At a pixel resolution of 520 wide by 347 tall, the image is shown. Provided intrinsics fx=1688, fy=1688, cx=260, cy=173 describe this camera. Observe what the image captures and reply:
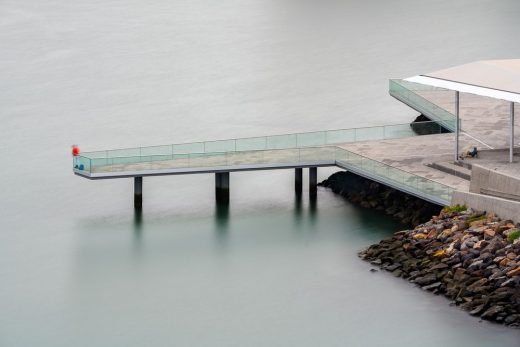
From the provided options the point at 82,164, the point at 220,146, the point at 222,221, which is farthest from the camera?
the point at 220,146

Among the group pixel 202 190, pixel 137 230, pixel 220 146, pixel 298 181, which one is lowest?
pixel 137 230

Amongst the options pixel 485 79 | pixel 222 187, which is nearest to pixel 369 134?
pixel 222 187

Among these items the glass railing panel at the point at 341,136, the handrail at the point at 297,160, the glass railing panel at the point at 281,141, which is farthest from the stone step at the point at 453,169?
the glass railing panel at the point at 281,141

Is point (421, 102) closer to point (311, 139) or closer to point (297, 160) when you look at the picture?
point (311, 139)

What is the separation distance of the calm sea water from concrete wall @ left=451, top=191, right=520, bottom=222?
397cm

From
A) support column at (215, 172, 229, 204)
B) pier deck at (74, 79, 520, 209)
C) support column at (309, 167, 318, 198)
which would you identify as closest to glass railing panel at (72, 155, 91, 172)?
pier deck at (74, 79, 520, 209)

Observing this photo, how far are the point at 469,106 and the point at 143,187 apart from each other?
48.9 ft

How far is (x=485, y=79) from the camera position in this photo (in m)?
61.8

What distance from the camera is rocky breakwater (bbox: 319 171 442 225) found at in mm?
61528

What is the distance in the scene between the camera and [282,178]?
69.7 m

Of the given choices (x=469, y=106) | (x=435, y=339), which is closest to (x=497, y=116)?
(x=469, y=106)

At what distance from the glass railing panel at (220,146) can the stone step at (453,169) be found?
7927 millimetres

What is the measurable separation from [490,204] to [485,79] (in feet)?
22.0

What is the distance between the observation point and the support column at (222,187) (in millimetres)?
65650
